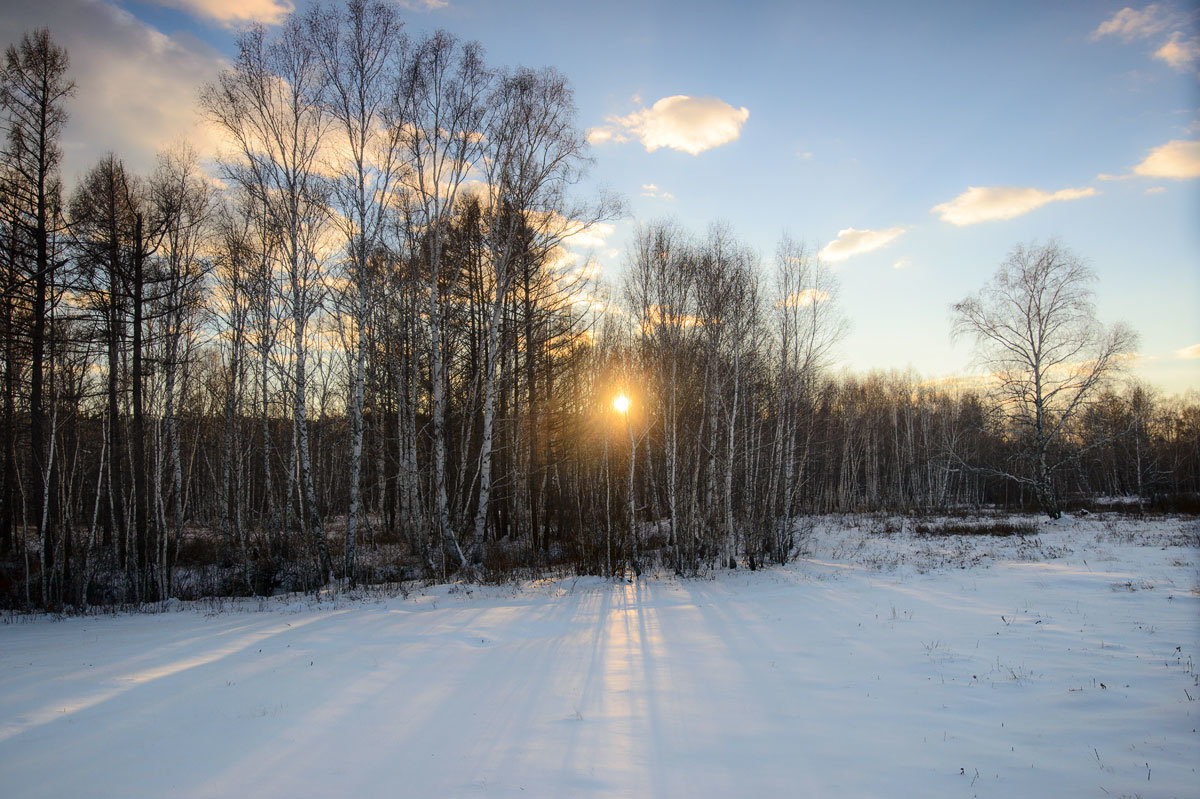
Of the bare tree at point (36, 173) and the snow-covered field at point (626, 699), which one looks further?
the bare tree at point (36, 173)

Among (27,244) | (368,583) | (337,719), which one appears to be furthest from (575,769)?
(27,244)

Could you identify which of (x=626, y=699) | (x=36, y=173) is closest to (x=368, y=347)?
(x=36, y=173)

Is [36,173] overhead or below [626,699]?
overhead

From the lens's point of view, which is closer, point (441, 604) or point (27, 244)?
point (441, 604)

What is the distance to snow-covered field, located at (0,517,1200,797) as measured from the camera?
4.41 m

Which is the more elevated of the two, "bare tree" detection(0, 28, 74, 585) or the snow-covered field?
"bare tree" detection(0, 28, 74, 585)

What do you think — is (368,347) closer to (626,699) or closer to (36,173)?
(36,173)

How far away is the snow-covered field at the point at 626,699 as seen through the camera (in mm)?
4405

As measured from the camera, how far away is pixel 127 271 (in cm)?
1452

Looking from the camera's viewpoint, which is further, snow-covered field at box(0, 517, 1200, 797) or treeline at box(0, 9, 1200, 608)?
treeline at box(0, 9, 1200, 608)

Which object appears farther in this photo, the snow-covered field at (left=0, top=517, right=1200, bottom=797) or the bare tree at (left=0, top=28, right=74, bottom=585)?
the bare tree at (left=0, top=28, right=74, bottom=585)

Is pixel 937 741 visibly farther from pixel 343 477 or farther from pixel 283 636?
pixel 343 477

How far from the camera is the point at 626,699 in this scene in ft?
20.2

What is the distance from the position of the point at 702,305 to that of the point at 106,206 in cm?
1596
